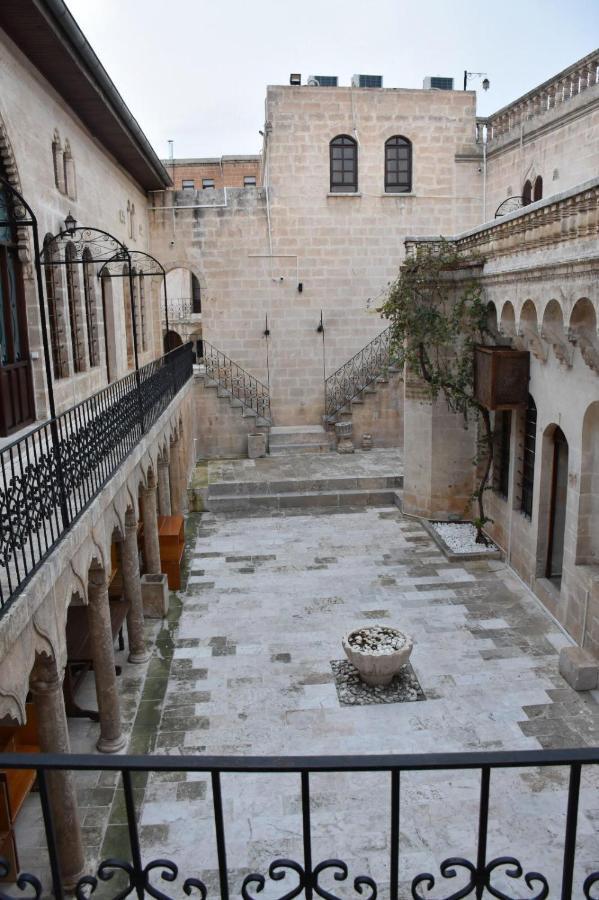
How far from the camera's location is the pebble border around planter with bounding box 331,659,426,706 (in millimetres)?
8234

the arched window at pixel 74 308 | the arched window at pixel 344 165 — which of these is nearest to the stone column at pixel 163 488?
the arched window at pixel 74 308

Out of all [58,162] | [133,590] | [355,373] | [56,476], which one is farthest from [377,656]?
[355,373]

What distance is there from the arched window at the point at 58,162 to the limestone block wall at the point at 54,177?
0.18 ft

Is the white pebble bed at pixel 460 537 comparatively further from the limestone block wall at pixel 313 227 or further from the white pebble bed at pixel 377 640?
the limestone block wall at pixel 313 227

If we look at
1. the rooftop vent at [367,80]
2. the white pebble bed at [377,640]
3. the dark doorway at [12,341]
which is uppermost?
the rooftop vent at [367,80]

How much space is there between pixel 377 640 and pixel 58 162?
314 inches

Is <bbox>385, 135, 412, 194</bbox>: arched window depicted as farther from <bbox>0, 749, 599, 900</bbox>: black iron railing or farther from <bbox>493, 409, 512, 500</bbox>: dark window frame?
<bbox>0, 749, 599, 900</bbox>: black iron railing

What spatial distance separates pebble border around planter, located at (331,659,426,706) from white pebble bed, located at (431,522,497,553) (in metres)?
4.25

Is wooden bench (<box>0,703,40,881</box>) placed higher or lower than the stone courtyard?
higher

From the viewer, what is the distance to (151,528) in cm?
1058

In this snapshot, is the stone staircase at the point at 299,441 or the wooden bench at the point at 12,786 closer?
the wooden bench at the point at 12,786

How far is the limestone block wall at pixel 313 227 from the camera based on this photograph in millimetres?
19062

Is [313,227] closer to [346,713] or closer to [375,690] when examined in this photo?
[375,690]

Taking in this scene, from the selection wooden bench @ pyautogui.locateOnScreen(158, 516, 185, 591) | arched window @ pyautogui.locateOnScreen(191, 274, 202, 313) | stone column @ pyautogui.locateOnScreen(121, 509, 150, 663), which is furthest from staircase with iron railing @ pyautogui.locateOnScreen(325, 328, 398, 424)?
arched window @ pyautogui.locateOnScreen(191, 274, 202, 313)
